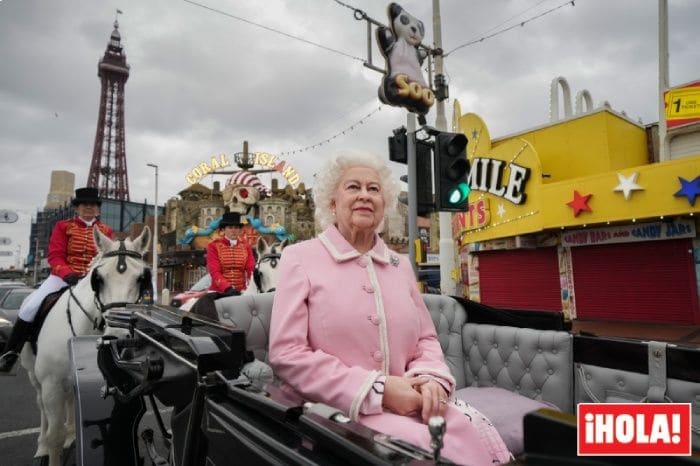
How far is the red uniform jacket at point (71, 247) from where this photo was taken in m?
4.22

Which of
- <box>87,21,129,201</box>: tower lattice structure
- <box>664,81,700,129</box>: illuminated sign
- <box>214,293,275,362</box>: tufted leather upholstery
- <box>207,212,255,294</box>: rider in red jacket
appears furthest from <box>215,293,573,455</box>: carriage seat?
<box>87,21,129,201</box>: tower lattice structure

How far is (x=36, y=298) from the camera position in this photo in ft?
12.8

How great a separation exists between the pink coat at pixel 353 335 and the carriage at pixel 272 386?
26 centimetres

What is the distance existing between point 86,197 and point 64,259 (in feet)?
2.43

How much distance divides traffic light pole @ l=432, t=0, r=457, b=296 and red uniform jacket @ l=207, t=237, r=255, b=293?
4.20 metres

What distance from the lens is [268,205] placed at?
34.0 meters

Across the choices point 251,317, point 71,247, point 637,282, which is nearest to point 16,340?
point 71,247

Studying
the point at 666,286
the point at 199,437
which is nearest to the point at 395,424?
the point at 199,437

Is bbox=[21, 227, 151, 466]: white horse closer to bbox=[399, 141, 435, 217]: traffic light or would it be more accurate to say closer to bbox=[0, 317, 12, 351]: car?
bbox=[399, 141, 435, 217]: traffic light

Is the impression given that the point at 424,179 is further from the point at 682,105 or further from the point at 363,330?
the point at 682,105

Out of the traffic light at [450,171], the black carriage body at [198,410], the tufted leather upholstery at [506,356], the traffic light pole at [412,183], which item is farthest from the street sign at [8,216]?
the tufted leather upholstery at [506,356]

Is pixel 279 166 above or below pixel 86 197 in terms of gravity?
above

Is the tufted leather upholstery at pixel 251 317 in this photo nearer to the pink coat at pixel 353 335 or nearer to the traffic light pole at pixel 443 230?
the pink coat at pixel 353 335

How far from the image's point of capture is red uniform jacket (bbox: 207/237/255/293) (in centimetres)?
704
